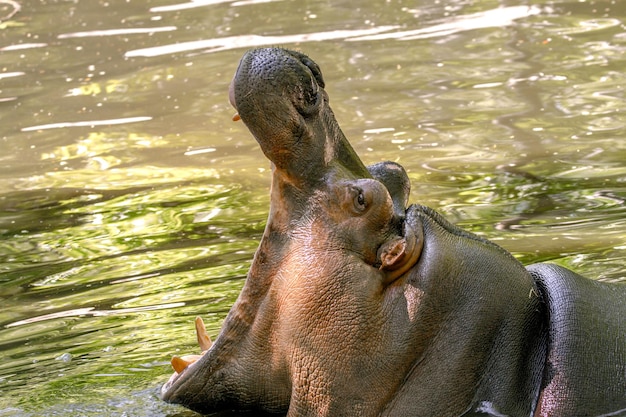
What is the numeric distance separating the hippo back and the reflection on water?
4.27 ft

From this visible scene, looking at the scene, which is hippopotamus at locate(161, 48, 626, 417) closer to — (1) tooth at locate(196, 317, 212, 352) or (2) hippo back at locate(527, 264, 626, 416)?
(2) hippo back at locate(527, 264, 626, 416)

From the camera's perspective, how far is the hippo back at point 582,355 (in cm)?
321

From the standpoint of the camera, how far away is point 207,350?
12.2 ft

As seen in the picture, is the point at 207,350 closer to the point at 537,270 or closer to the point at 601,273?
the point at 537,270

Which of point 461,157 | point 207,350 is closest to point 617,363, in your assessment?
point 207,350

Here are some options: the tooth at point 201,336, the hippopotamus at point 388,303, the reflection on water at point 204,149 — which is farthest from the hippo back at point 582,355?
the reflection on water at point 204,149

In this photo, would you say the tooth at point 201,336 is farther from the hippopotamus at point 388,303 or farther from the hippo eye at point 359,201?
the hippo eye at point 359,201

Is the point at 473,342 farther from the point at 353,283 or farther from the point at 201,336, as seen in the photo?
the point at 201,336

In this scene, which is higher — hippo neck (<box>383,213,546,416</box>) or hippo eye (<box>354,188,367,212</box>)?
hippo eye (<box>354,188,367,212</box>)

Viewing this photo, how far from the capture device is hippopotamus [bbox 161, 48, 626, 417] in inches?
129

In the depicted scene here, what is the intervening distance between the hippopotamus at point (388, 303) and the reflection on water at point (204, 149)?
77 centimetres

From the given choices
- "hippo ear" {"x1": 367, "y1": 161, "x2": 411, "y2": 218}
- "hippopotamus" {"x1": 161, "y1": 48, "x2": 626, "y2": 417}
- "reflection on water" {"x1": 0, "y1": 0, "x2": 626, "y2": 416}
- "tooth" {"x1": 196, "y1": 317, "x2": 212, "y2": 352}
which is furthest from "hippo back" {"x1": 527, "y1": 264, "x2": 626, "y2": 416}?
"reflection on water" {"x1": 0, "y1": 0, "x2": 626, "y2": 416}

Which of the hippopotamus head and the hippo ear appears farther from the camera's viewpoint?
the hippo ear

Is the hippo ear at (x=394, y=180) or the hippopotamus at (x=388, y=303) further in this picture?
the hippo ear at (x=394, y=180)
